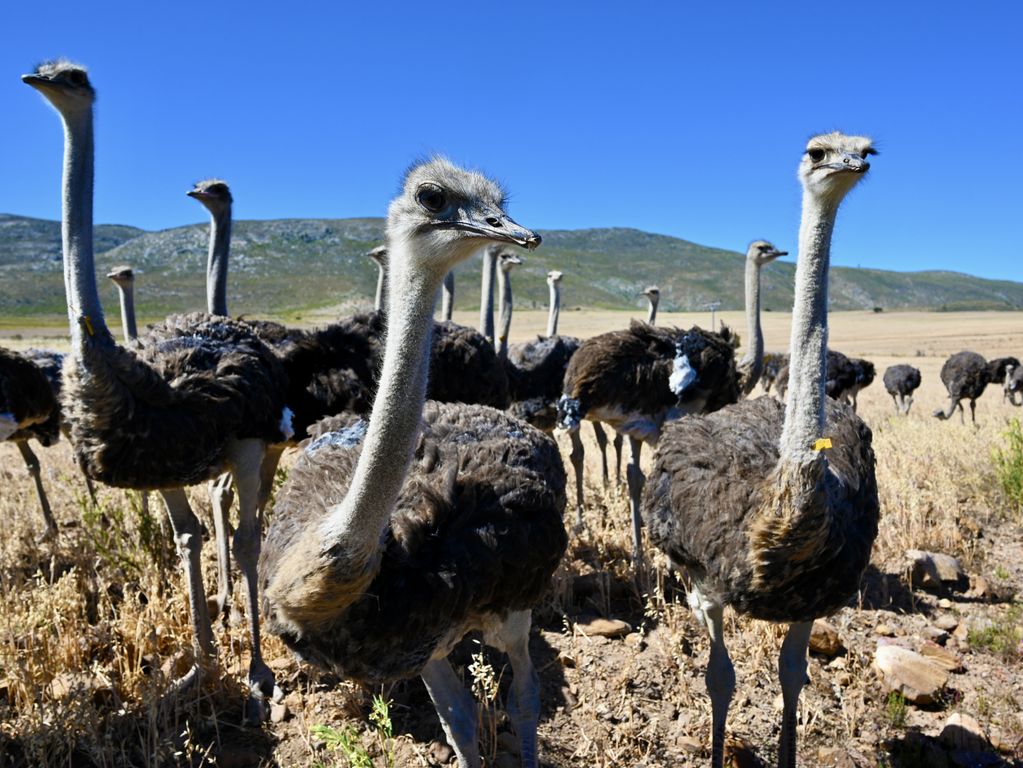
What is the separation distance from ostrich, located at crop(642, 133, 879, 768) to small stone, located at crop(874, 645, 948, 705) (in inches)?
29.3

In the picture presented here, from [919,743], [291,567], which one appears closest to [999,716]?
[919,743]

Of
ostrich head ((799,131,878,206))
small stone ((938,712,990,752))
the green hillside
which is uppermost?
the green hillside

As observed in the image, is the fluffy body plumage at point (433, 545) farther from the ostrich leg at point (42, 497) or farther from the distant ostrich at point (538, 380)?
the distant ostrich at point (538, 380)

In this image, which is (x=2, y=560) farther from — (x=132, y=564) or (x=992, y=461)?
(x=992, y=461)

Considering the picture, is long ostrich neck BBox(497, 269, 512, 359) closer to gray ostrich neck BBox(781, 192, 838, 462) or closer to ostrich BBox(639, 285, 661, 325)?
ostrich BBox(639, 285, 661, 325)

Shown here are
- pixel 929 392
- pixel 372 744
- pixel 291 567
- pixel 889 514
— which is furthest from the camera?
pixel 929 392

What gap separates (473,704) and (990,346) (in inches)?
1277

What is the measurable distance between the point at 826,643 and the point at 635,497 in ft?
5.71

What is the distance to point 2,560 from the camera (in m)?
4.70

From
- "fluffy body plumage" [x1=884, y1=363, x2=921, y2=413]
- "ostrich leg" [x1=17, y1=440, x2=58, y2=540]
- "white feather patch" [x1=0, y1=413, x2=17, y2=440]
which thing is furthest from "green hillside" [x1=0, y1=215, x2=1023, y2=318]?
"white feather patch" [x1=0, y1=413, x2=17, y2=440]

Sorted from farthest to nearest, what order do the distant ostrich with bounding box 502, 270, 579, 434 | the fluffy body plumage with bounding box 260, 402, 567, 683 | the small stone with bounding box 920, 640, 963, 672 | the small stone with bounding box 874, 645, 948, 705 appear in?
the distant ostrich with bounding box 502, 270, 579, 434
the small stone with bounding box 920, 640, 963, 672
the small stone with bounding box 874, 645, 948, 705
the fluffy body plumage with bounding box 260, 402, 567, 683

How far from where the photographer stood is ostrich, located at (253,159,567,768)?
2152 millimetres

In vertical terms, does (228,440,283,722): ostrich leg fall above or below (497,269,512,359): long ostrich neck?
below

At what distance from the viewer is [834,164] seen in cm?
278
